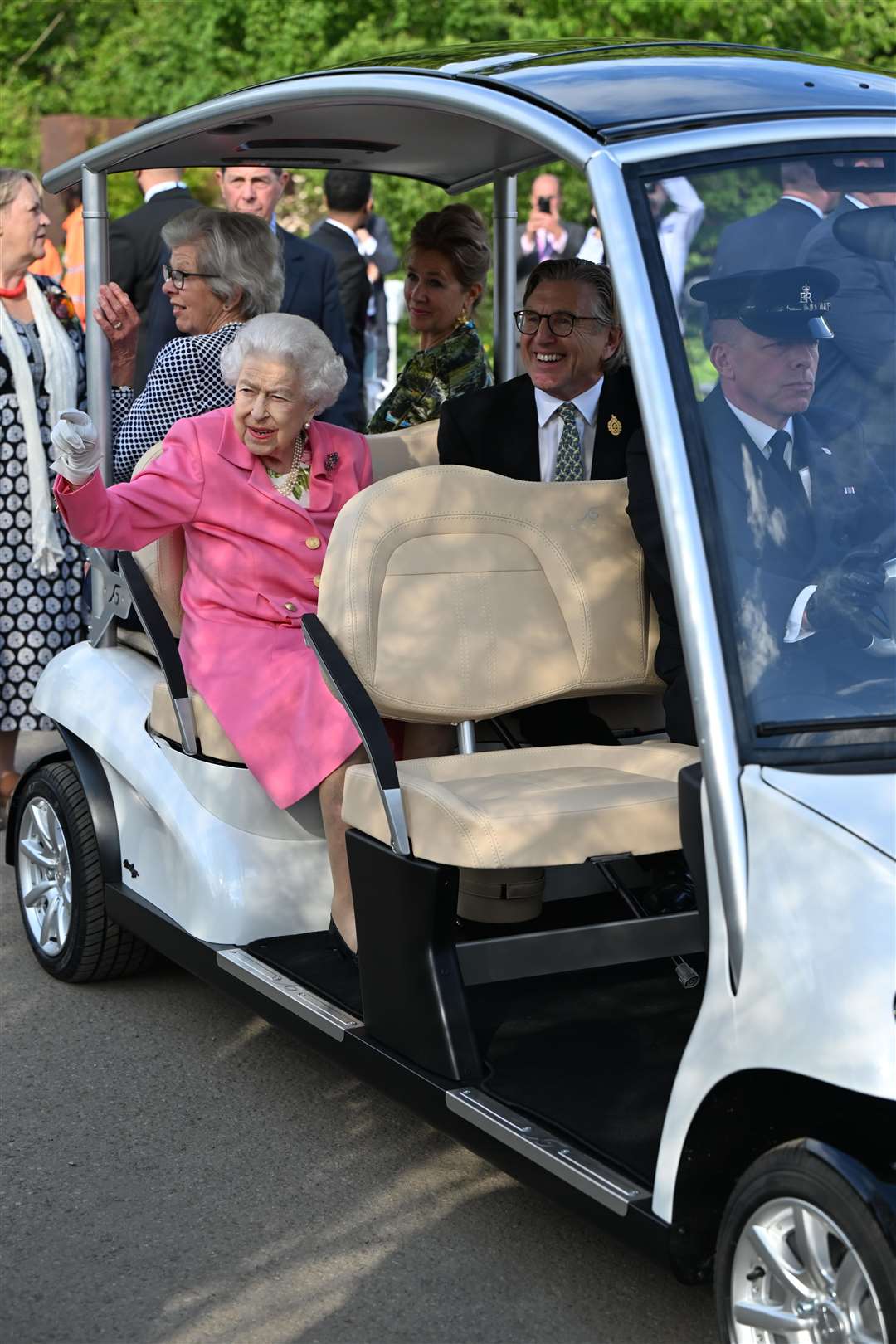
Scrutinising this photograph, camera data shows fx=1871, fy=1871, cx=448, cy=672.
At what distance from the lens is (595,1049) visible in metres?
3.46

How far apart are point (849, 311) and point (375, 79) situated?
1.09 meters

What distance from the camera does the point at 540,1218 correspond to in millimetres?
3426

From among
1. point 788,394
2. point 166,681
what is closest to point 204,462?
point 166,681

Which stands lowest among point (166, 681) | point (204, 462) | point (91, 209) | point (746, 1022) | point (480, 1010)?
point (480, 1010)

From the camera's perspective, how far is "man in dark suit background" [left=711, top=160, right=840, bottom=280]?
9.33ft

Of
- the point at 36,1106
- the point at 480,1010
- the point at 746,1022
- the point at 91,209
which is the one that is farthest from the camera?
the point at 91,209

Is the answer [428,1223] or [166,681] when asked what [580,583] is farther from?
[428,1223]

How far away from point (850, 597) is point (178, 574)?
6.86ft

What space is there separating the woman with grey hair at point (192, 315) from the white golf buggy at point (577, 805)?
0.34 feet

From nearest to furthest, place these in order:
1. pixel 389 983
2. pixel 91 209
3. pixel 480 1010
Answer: pixel 389 983, pixel 480 1010, pixel 91 209

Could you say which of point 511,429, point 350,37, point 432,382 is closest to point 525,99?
point 511,429

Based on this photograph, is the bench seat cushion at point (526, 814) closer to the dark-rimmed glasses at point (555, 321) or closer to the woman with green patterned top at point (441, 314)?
the dark-rimmed glasses at point (555, 321)

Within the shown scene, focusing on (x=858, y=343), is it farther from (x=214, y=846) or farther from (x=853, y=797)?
(x=214, y=846)

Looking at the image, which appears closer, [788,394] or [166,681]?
[788,394]
